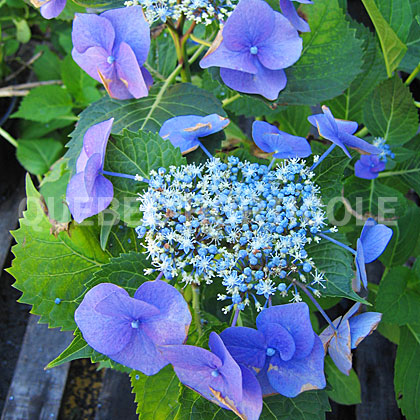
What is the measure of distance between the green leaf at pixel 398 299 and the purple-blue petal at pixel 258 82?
1.28ft

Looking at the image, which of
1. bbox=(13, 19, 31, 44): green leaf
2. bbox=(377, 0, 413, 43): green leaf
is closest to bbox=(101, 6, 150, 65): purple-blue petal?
bbox=(377, 0, 413, 43): green leaf

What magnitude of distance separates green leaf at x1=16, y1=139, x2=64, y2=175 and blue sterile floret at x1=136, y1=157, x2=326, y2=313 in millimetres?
704

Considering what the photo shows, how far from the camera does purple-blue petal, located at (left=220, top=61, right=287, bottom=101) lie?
61cm

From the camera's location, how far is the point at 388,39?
0.78 meters

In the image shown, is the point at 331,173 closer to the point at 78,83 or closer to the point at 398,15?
the point at 398,15

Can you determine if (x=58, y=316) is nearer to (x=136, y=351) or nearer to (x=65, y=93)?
(x=136, y=351)

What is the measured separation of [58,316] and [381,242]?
1.35ft

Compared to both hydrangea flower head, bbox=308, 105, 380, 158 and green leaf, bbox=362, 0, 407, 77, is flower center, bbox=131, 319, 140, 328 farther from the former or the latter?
green leaf, bbox=362, 0, 407, 77

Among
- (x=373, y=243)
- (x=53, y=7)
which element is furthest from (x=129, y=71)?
(x=373, y=243)

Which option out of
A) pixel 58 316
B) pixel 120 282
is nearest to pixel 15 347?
pixel 58 316

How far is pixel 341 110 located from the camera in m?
0.97

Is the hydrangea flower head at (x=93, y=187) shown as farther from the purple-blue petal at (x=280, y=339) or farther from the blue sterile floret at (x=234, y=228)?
the purple-blue petal at (x=280, y=339)

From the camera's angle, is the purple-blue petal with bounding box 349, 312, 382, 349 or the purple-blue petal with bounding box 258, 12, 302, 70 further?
the purple-blue petal with bounding box 258, 12, 302, 70

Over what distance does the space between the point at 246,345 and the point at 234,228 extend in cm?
12
